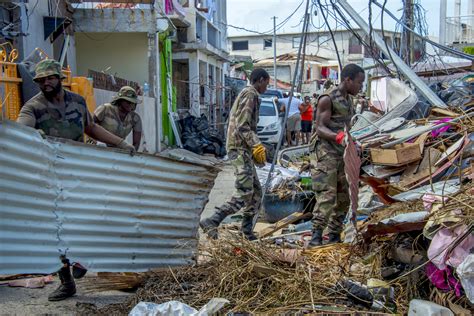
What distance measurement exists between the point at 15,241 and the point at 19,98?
4.11 meters

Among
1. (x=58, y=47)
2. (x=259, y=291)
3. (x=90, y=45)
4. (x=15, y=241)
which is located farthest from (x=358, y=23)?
(x=90, y=45)

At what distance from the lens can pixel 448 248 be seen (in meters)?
3.70

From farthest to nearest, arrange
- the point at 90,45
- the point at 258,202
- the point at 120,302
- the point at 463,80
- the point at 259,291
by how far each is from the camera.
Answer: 1. the point at 90,45
2. the point at 463,80
3. the point at 258,202
4. the point at 120,302
5. the point at 259,291

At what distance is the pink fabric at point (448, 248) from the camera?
12.0 feet

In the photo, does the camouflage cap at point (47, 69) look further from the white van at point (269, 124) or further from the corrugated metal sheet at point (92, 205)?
the white van at point (269, 124)

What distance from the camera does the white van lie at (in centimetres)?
1934

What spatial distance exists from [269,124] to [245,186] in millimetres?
13483

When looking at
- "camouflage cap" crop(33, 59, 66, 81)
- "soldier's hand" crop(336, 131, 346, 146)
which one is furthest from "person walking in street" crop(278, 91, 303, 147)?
"camouflage cap" crop(33, 59, 66, 81)

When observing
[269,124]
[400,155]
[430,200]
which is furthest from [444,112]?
[269,124]

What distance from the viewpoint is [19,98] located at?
24.4 feet

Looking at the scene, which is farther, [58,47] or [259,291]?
[58,47]

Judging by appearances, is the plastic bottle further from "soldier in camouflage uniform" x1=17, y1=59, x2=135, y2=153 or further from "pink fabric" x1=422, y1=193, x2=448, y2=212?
"pink fabric" x1=422, y1=193, x2=448, y2=212

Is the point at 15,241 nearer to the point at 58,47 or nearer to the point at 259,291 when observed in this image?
the point at 259,291

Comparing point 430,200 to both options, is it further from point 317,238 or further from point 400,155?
point 400,155
